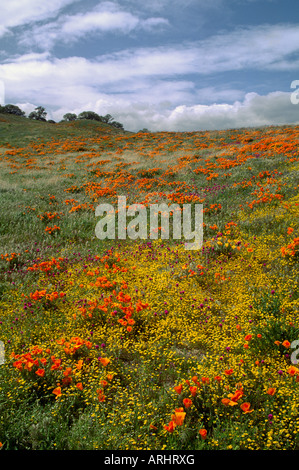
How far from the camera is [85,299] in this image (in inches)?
218

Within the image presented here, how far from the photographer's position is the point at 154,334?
15.4ft

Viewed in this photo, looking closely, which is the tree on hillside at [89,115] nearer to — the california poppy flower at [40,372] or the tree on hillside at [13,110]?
the tree on hillside at [13,110]

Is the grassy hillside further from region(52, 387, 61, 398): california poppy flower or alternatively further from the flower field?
region(52, 387, 61, 398): california poppy flower

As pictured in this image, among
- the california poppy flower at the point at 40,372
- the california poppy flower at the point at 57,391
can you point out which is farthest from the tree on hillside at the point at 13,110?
the california poppy flower at the point at 57,391

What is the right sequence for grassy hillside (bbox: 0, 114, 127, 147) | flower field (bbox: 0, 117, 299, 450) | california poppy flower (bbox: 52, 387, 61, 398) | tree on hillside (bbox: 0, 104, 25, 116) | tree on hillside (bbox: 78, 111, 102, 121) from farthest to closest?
1. tree on hillside (bbox: 78, 111, 102, 121)
2. tree on hillside (bbox: 0, 104, 25, 116)
3. grassy hillside (bbox: 0, 114, 127, 147)
4. california poppy flower (bbox: 52, 387, 61, 398)
5. flower field (bbox: 0, 117, 299, 450)

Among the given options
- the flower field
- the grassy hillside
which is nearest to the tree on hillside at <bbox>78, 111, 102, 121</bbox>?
the grassy hillside

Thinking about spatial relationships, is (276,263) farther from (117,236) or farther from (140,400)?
(117,236)

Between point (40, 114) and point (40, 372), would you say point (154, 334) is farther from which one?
point (40, 114)

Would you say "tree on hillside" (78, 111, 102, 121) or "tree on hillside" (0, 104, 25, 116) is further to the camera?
"tree on hillside" (78, 111, 102, 121)

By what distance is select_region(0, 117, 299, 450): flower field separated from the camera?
3055 mm

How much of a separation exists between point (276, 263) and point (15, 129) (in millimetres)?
49974

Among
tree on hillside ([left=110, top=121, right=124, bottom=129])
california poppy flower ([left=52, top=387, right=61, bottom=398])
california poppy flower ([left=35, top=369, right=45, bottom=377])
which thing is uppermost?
tree on hillside ([left=110, top=121, right=124, bottom=129])

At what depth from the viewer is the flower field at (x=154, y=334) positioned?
305 centimetres
